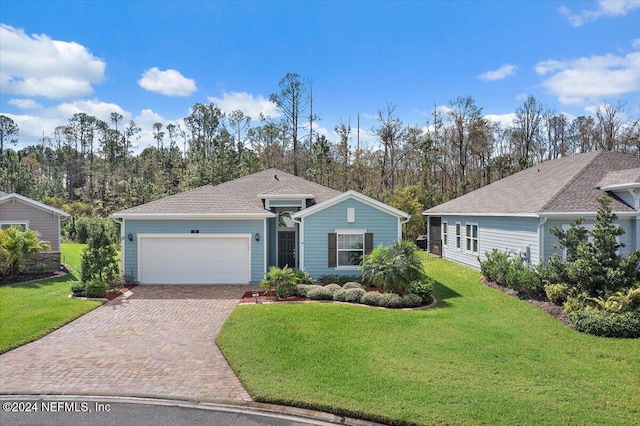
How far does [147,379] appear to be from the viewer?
6.78 m

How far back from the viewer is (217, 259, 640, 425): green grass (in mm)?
5629

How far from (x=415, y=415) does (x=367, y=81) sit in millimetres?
21656

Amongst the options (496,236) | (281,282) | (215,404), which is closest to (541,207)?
(496,236)

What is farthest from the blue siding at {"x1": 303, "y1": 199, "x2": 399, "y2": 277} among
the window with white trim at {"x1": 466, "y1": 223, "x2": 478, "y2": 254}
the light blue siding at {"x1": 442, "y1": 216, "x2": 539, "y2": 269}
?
the window with white trim at {"x1": 466, "y1": 223, "x2": 478, "y2": 254}

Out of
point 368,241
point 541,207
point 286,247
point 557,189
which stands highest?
point 557,189

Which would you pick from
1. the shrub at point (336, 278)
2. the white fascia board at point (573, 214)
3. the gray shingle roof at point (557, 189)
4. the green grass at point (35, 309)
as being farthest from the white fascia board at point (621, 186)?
the green grass at point (35, 309)

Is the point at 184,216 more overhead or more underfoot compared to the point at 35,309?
more overhead

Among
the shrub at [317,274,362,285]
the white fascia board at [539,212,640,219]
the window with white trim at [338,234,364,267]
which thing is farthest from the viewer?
the window with white trim at [338,234,364,267]

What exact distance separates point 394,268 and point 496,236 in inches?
267

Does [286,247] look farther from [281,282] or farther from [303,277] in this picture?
[281,282]

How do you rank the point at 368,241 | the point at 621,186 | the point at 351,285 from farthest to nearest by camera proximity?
the point at 368,241, the point at 621,186, the point at 351,285

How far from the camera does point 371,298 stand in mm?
12078

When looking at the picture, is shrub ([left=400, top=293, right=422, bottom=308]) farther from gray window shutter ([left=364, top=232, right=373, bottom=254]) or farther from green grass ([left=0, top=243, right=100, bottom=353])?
green grass ([left=0, top=243, right=100, bottom=353])

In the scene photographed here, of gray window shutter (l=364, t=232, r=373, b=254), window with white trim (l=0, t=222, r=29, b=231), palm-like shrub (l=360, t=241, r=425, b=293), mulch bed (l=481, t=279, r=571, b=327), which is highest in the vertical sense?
window with white trim (l=0, t=222, r=29, b=231)
